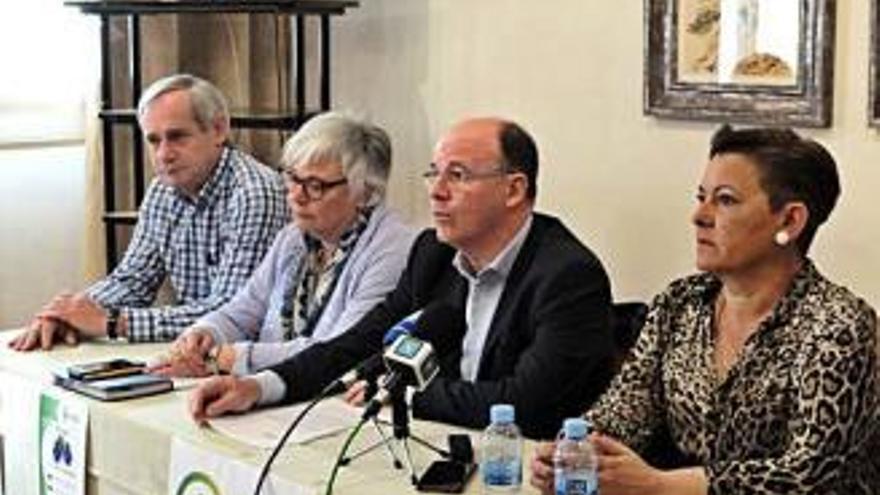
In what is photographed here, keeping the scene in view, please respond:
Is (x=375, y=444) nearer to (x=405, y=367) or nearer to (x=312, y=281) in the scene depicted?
(x=405, y=367)

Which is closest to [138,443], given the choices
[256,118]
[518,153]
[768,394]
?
[518,153]

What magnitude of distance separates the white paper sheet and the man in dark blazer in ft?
0.12

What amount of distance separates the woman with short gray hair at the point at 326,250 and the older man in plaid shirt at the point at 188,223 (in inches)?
7.2

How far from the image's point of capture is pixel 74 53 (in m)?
4.16

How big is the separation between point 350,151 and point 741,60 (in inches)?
34.8

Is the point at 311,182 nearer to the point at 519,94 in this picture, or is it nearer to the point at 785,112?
the point at 519,94

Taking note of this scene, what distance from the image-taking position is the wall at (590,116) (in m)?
2.73

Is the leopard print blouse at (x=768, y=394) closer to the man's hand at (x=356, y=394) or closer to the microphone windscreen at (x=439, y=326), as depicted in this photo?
the microphone windscreen at (x=439, y=326)

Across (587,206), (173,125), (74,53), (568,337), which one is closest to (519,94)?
(587,206)

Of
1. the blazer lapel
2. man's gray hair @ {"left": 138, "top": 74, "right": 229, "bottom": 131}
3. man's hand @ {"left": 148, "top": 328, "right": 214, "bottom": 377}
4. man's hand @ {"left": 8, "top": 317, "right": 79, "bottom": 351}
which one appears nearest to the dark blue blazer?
the blazer lapel

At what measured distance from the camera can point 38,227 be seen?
421 cm

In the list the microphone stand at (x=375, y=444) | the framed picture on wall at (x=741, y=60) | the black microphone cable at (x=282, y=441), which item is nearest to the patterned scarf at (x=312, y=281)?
the black microphone cable at (x=282, y=441)

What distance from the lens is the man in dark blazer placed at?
240 centimetres

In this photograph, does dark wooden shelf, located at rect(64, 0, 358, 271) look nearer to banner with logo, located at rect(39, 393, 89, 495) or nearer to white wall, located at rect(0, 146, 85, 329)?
white wall, located at rect(0, 146, 85, 329)
